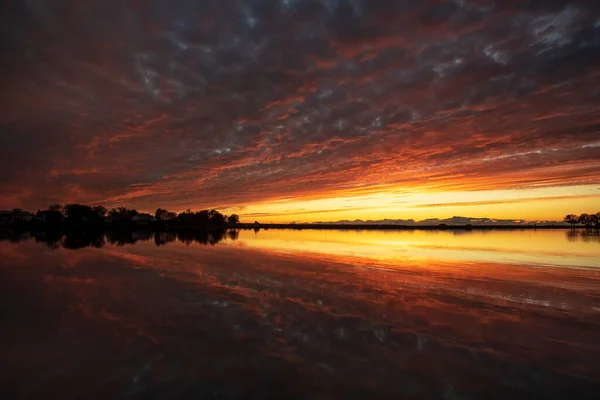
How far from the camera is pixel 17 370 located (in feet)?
28.9

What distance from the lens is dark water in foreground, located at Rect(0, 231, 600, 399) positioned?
8055 millimetres

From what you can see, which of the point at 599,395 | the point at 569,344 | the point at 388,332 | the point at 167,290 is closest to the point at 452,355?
the point at 388,332

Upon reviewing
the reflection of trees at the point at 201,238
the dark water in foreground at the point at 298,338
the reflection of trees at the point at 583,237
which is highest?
the reflection of trees at the point at 201,238

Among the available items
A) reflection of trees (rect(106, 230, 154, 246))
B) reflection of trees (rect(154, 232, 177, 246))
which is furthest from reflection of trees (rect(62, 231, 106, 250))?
reflection of trees (rect(154, 232, 177, 246))

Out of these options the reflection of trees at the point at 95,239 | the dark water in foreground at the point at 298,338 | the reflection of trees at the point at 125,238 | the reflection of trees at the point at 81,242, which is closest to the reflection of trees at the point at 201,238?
the reflection of trees at the point at 95,239

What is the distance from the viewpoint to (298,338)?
1110cm

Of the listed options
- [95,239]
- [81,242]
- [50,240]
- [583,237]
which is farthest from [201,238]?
[583,237]

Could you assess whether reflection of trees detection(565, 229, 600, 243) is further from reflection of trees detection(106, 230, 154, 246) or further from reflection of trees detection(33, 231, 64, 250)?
reflection of trees detection(33, 231, 64, 250)

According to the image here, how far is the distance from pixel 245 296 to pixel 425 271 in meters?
15.5

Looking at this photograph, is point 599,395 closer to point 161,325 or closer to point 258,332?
point 258,332

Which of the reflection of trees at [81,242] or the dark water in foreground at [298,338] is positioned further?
the reflection of trees at [81,242]

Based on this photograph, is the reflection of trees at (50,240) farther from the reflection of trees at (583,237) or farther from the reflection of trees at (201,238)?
the reflection of trees at (583,237)

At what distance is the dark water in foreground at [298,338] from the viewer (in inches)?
317

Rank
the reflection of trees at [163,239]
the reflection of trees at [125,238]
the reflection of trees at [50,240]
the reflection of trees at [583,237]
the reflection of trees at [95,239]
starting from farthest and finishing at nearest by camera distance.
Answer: the reflection of trees at [583,237] → the reflection of trees at [125,238] → the reflection of trees at [163,239] → the reflection of trees at [95,239] → the reflection of trees at [50,240]
